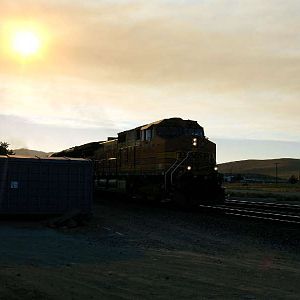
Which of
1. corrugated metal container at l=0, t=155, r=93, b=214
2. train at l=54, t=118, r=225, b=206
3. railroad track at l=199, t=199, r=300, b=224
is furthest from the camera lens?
train at l=54, t=118, r=225, b=206

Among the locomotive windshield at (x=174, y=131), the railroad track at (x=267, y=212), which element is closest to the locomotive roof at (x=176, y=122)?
the locomotive windshield at (x=174, y=131)

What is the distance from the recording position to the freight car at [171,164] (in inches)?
925

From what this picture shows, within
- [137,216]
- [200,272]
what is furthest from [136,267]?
[137,216]

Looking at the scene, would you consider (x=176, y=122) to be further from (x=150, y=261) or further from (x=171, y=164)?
(x=150, y=261)

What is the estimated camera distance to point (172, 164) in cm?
2389

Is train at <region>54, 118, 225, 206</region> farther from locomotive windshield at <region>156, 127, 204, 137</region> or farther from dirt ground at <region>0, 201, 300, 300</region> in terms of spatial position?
dirt ground at <region>0, 201, 300, 300</region>

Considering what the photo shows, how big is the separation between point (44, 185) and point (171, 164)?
781cm

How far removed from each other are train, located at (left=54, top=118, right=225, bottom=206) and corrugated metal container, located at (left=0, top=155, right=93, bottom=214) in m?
6.14

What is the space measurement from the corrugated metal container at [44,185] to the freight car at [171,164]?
20.2 feet

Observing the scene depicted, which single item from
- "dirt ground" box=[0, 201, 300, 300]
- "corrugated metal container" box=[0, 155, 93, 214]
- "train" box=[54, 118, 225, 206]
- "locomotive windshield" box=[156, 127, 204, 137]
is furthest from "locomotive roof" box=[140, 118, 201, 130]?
"dirt ground" box=[0, 201, 300, 300]

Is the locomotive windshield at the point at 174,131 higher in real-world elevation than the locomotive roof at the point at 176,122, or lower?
lower

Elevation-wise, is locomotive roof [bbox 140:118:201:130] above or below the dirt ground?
above

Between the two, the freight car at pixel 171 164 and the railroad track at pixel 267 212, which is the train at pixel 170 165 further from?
the railroad track at pixel 267 212

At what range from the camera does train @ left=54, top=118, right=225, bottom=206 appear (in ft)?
77.0
